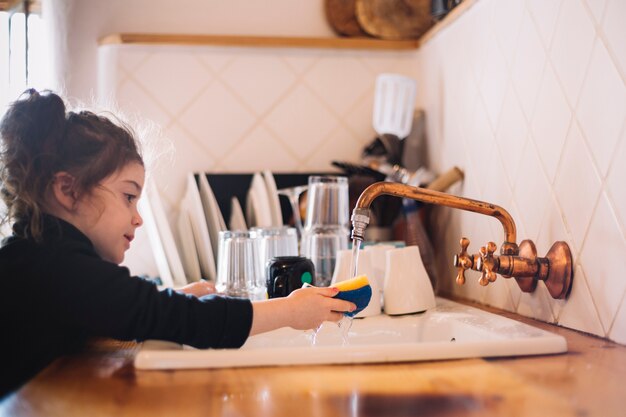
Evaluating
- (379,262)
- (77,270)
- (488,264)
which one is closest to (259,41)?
(379,262)

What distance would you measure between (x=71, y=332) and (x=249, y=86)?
1239 mm

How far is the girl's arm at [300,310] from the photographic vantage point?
95 centimetres

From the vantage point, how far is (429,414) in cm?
68

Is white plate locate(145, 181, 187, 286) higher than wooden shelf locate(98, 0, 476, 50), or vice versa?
wooden shelf locate(98, 0, 476, 50)

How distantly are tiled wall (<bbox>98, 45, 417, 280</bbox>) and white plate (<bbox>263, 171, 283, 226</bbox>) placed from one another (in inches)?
3.3

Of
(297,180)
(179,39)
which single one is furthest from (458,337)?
(179,39)

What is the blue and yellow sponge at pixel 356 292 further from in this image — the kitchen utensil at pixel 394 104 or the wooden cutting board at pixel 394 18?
the wooden cutting board at pixel 394 18

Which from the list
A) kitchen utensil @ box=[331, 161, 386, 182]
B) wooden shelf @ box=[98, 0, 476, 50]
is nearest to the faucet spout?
kitchen utensil @ box=[331, 161, 386, 182]

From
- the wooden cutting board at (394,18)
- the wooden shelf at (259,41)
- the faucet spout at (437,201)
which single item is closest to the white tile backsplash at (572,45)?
the faucet spout at (437,201)

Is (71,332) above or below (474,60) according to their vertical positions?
below

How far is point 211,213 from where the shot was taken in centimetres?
192

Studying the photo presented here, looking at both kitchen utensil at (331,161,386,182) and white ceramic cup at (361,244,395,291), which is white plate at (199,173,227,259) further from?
white ceramic cup at (361,244,395,291)

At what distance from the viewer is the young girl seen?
2.96 ft

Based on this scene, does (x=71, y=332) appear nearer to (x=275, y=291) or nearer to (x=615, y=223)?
(x=275, y=291)
